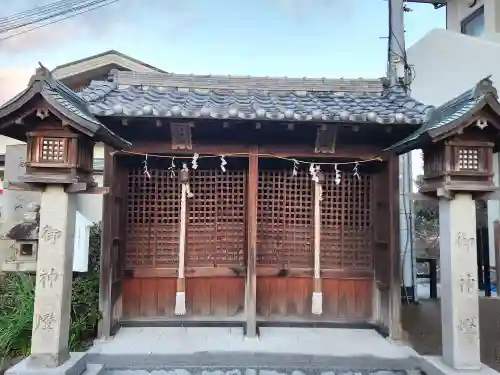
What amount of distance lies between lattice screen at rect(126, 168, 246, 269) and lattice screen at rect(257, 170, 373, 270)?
0.48 m

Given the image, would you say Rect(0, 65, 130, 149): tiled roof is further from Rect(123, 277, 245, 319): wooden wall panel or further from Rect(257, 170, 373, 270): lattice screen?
Rect(257, 170, 373, 270): lattice screen

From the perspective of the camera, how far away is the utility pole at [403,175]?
9.00 m

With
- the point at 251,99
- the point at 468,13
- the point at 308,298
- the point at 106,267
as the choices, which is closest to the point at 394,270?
the point at 308,298

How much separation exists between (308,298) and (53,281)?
4.40 metres

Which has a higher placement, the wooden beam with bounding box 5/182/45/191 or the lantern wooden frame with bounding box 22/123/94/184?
the lantern wooden frame with bounding box 22/123/94/184

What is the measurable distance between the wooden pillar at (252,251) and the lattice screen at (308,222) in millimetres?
805

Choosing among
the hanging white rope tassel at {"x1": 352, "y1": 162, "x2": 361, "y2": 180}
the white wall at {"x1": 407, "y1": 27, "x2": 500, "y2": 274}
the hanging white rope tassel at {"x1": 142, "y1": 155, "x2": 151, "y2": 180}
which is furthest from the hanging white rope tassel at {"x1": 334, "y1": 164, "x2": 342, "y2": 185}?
the white wall at {"x1": 407, "y1": 27, "x2": 500, "y2": 274}

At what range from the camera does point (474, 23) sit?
14.4 metres

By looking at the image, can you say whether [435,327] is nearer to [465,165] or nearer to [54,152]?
[465,165]

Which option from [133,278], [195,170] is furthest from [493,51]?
[133,278]

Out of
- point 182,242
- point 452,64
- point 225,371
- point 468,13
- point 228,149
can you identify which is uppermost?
point 468,13

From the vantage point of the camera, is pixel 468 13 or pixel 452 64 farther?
pixel 468 13

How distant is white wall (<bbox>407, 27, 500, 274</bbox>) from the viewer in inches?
466

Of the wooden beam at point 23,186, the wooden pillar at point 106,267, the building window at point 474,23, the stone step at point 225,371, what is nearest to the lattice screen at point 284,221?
the stone step at point 225,371
